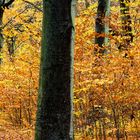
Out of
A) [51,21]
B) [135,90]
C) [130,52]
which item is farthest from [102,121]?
[51,21]

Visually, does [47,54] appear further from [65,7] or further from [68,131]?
[68,131]

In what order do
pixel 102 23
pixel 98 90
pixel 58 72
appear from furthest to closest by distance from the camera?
pixel 102 23
pixel 98 90
pixel 58 72

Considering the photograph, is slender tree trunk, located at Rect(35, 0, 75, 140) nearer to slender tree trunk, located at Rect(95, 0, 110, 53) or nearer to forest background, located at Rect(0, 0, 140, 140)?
forest background, located at Rect(0, 0, 140, 140)

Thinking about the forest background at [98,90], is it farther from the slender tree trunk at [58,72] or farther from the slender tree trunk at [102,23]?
the slender tree trunk at [58,72]

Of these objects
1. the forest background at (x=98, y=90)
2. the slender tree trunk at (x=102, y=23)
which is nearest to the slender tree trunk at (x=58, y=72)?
the forest background at (x=98, y=90)

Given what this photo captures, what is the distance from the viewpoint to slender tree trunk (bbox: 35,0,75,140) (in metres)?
3.37

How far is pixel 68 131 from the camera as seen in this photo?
134 inches

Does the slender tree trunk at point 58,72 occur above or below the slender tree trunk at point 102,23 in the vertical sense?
below

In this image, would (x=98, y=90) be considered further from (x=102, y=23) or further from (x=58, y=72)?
(x=58, y=72)

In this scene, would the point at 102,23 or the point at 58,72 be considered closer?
the point at 58,72

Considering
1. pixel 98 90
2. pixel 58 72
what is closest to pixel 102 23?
pixel 98 90

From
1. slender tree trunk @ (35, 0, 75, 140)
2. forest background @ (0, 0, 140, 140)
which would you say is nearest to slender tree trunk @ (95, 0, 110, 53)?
forest background @ (0, 0, 140, 140)

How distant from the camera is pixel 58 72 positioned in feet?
11.0

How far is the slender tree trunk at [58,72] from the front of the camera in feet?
11.1
